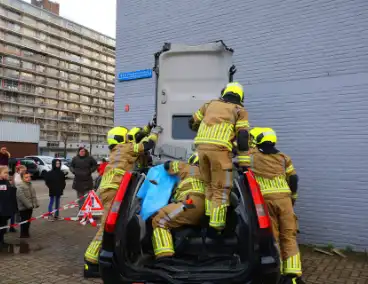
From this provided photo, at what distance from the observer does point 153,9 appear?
8.88 metres

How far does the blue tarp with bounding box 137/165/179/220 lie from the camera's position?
376 cm

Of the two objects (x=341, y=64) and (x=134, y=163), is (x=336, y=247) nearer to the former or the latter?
(x=341, y=64)

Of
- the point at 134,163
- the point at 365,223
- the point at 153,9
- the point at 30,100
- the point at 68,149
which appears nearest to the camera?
the point at 134,163

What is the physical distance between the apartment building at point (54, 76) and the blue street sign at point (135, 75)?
56.8 m

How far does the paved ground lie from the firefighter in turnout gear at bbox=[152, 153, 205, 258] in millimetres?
1800

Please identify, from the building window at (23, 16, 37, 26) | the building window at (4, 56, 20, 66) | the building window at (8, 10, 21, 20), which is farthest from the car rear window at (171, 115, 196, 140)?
the building window at (23, 16, 37, 26)

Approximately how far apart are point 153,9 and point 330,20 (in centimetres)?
434

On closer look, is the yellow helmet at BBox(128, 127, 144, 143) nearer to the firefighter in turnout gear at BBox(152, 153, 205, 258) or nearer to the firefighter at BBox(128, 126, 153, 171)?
the firefighter at BBox(128, 126, 153, 171)

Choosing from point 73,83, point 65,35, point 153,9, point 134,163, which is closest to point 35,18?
point 65,35

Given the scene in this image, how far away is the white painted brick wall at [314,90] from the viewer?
6199mm

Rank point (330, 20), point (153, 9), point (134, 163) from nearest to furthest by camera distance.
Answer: point (134, 163), point (330, 20), point (153, 9)

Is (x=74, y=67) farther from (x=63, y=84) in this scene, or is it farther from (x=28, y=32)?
(x=28, y=32)

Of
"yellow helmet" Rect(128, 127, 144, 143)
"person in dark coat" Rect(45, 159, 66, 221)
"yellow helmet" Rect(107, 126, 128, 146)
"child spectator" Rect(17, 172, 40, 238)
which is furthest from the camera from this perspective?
"person in dark coat" Rect(45, 159, 66, 221)

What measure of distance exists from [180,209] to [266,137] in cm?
166
